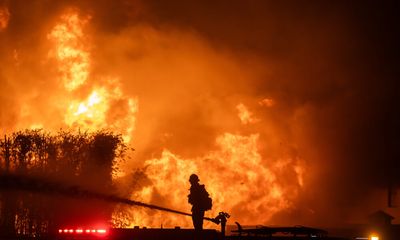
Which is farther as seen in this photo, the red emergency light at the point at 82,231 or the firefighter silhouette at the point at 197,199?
the firefighter silhouette at the point at 197,199

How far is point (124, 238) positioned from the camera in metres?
31.0

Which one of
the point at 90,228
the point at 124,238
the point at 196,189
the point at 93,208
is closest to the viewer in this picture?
the point at 90,228

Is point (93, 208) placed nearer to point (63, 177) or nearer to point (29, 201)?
point (63, 177)

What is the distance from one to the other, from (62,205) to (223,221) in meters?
70.2

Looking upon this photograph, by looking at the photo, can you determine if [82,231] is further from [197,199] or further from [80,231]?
[197,199]

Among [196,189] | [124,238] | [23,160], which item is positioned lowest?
[124,238]

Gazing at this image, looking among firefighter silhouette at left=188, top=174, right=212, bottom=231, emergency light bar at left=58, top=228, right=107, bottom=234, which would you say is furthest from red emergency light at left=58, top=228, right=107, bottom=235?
firefighter silhouette at left=188, top=174, right=212, bottom=231

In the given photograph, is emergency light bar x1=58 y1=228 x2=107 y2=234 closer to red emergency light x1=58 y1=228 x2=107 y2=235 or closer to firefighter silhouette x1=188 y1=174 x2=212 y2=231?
red emergency light x1=58 y1=228 x2=107 y2=235

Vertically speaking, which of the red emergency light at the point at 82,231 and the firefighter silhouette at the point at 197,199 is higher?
the firefighter silhouette at the point at 197,199

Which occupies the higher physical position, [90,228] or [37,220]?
[37,220]

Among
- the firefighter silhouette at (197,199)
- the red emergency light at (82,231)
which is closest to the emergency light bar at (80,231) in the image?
the red emergency light at (82,231)

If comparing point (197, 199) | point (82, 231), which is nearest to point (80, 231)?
point (82, 231)

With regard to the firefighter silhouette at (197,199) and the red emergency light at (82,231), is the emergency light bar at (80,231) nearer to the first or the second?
the red emergency light at (82,231)

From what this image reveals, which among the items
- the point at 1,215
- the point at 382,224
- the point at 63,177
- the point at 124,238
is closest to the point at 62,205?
the point at 63,177
